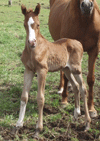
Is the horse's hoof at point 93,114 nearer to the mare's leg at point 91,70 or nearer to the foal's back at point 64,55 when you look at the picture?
the mare's leg at point 91,70

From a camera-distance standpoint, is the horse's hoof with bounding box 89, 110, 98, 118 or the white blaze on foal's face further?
the horse's hoof with bounding box 89, 110, 98, 118

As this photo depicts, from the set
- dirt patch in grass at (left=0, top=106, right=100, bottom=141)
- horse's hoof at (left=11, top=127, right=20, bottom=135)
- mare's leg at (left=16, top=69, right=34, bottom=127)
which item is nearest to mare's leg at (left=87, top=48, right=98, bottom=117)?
dirt patch in grass at (left=0, top=106, right=100, bottom=141)

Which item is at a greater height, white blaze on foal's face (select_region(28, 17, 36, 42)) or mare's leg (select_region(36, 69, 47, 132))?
white blaze on foal's face (select_region(28, 17, 36, 42))

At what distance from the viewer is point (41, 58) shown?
3.04 meters

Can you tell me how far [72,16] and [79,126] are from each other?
174 cm

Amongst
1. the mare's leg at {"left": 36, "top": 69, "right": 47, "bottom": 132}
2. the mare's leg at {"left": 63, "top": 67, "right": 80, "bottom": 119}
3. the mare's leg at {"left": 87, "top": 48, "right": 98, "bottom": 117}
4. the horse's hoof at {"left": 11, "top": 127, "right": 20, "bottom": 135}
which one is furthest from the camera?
the mare's leg at {"left": 87, "top": 48, "right": 98, "bottom": 117}

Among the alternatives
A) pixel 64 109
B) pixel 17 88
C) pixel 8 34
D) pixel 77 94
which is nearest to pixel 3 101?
pixel 17 88

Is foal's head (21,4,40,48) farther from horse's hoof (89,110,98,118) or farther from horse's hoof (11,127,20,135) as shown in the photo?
horse's hoof (89,110,98,118)

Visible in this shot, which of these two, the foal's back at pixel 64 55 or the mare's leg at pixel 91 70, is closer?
the foal's back at pixel 64 55

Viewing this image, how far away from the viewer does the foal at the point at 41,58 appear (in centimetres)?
288

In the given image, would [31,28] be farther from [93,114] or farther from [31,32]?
[93,114]

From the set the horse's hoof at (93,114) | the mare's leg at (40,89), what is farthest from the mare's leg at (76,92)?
the mare's leg at (40,89)

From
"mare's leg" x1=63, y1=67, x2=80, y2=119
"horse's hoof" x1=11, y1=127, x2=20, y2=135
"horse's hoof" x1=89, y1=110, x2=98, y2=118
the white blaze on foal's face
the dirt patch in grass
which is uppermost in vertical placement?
the white blaze on foal's face

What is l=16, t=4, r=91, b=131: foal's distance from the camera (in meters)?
2.88
